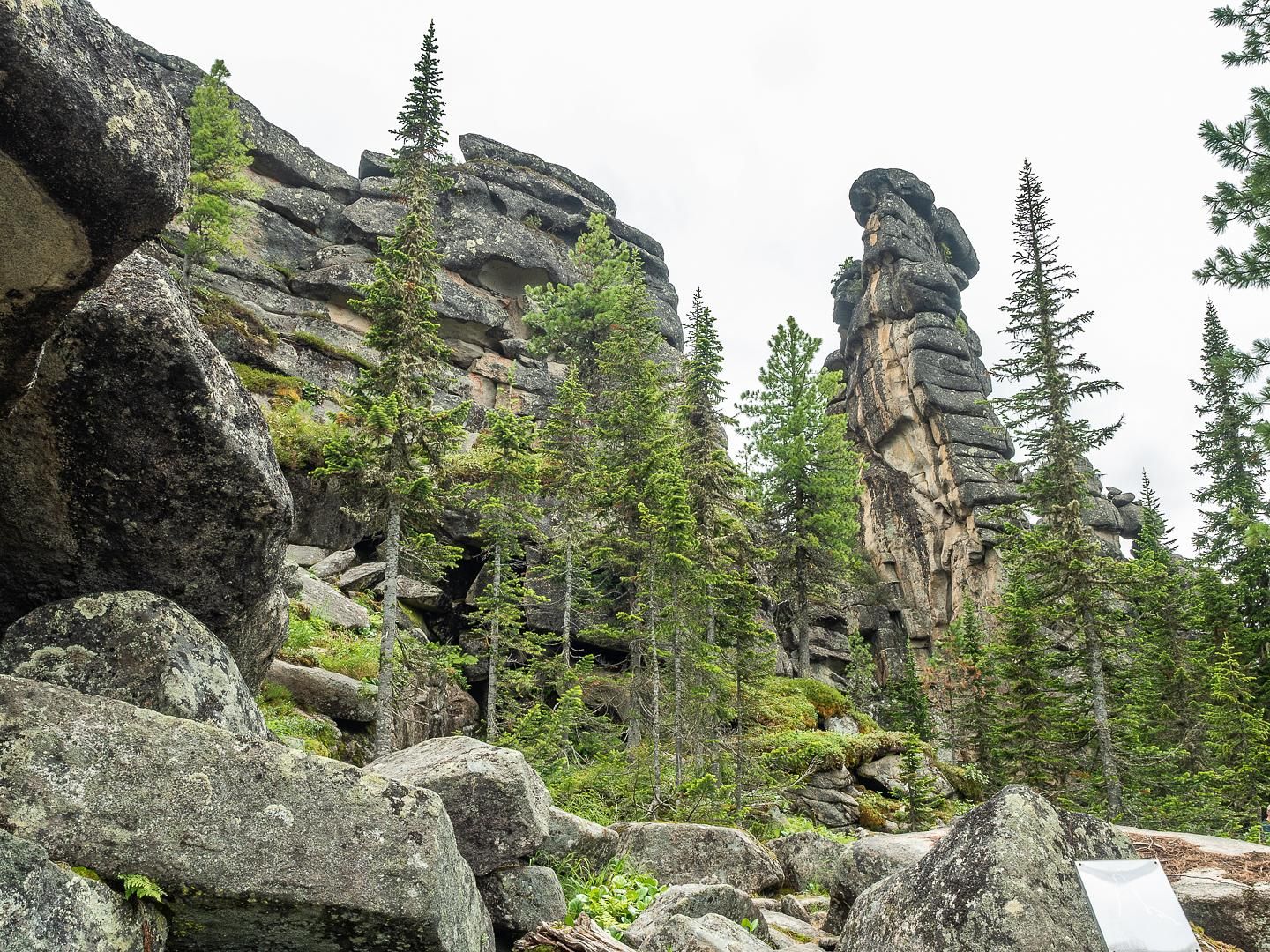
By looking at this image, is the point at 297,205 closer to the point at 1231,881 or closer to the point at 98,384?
the point at 98,384

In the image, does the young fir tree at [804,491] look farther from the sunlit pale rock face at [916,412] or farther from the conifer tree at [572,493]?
the sunlit pale rock face at [916,412]

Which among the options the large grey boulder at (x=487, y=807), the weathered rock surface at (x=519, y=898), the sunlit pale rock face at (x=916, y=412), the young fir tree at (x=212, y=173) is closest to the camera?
the weathered rock surface at (x=519, y=898)

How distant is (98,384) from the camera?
Answer: 18.5ft

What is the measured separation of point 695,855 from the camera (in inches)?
476

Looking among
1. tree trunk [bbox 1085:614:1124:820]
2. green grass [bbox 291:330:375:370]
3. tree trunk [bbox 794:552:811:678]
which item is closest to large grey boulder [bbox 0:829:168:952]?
tree trunk [bbox 1085:614:1124:820]

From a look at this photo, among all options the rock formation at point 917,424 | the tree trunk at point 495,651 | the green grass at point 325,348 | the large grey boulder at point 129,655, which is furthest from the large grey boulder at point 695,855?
the rock formation at point 917,424

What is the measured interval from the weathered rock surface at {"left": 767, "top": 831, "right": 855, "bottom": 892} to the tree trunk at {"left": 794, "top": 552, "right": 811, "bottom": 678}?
21948 mm

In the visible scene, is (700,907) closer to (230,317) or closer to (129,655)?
(129,655)

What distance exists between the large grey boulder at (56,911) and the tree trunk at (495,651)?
18030 mm

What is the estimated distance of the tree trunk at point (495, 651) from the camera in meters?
21.5

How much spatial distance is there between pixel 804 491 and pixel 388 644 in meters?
25.5

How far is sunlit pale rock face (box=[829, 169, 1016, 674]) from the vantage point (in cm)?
5556

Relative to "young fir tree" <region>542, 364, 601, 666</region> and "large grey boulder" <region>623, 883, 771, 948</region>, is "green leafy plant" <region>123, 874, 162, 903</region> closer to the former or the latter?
"large grey boulder" <region>623, 883, 771, 948</region>

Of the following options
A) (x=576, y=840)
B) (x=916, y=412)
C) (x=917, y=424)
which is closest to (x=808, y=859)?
(x=576, y=840)
